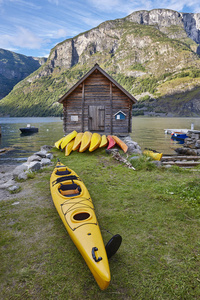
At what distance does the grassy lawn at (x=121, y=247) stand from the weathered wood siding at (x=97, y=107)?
33.2 feet

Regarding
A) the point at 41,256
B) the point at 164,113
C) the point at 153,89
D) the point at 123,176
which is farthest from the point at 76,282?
the point at 153,89

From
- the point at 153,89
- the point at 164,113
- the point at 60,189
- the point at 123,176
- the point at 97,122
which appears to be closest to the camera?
the point at 60,189

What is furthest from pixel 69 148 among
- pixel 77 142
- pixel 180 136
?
pixel 180 136

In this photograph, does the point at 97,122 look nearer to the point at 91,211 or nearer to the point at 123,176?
the point at 123,176

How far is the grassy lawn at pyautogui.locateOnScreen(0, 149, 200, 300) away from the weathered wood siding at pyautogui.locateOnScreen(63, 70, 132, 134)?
10.1m

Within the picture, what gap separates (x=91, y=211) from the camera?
4.24 metres

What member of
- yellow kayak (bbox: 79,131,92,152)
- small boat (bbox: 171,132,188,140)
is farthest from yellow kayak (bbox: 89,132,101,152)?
small boat (bbox: 171,132,188,140)

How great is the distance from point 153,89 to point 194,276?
200153mm

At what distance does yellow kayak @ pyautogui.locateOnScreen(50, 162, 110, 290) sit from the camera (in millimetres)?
2693

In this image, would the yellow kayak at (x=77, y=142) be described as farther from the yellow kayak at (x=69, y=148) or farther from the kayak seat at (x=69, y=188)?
the kayak seat at (x=69, y=188)

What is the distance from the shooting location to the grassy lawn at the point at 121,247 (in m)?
2.77

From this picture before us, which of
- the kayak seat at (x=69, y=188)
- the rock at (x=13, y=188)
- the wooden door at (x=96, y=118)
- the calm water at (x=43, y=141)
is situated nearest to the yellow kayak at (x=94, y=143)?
the wooden door at (x=96, y=118)

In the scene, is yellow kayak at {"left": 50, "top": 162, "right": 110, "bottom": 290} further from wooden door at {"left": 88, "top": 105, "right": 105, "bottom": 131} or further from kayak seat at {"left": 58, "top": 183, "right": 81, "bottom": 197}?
wooden door at {"left": 88, "top": 105, "right": 105, "bottom": 131}

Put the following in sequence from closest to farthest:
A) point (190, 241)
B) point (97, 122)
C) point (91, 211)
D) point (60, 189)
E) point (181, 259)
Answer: point (181, 259) < point (190, 241) < point (91, 211) < point (60, 189) < point (97, 122)
